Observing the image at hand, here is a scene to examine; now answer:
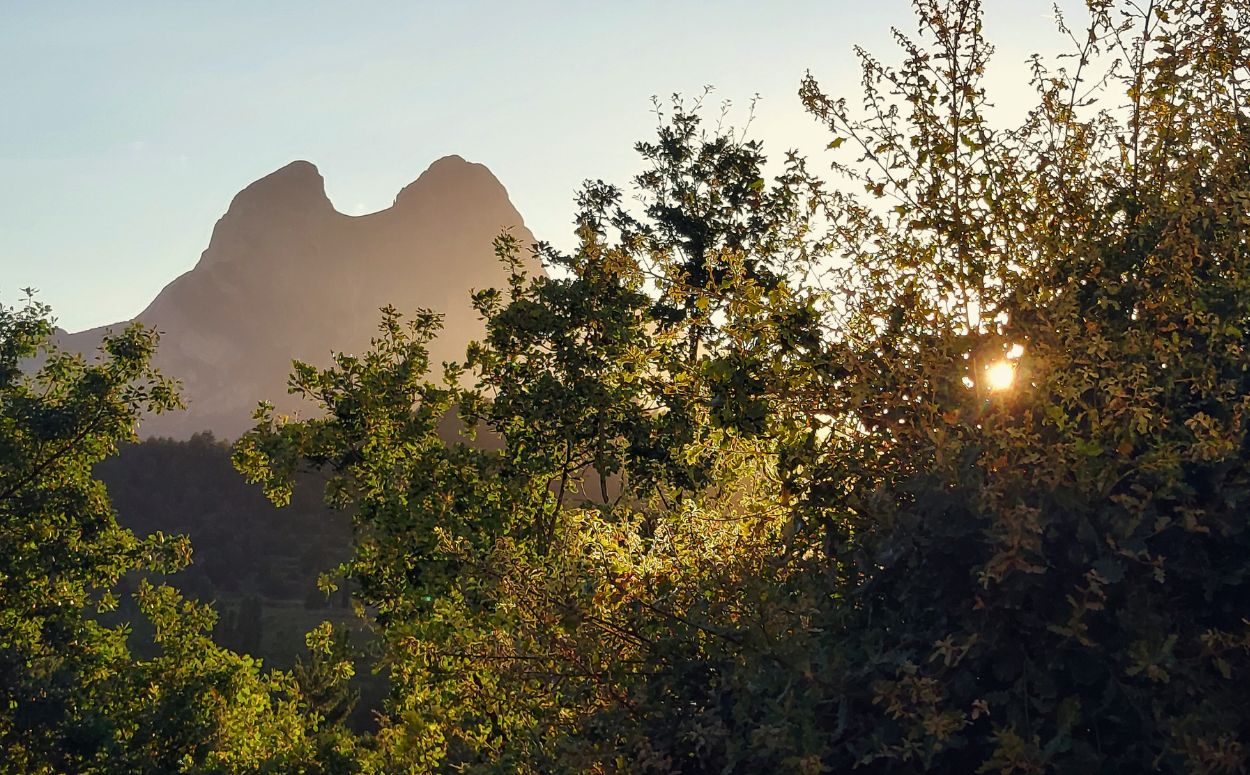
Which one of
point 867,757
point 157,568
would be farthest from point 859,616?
point 157,568

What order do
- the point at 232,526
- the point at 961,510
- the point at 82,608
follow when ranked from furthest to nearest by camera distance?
the point at 232,526 → the point at 82,608 → the point at 961,510

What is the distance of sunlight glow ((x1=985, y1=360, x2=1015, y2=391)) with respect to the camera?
205 inches

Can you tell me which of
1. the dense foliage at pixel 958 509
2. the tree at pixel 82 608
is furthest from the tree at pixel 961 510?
the tree at pixel 82 608

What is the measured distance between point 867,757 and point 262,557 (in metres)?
74.9

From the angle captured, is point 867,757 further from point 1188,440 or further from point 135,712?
point 135,712

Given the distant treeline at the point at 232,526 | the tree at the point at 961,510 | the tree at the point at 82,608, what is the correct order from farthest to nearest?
the distant treeline at the point at 232,526, the tree at the point at 82,608, the tree at the point at 961,510

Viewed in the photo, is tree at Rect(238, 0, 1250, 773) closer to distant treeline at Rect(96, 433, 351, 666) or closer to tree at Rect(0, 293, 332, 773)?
tree at Rect(0, 293, 332, 773)

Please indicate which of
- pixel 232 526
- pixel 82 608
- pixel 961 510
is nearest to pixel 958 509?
pixel 961 510

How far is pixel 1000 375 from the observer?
5.27m

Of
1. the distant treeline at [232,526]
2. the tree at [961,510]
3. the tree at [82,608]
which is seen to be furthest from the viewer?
the distant treeline at [232,526]

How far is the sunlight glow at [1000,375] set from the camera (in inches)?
205

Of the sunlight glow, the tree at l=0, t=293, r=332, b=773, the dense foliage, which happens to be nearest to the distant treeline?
the tree at l=0, t=293, r=332, b=773

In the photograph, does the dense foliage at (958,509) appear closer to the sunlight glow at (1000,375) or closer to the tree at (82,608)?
the sunlight glow at (1000,375)

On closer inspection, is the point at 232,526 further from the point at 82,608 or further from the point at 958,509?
the point at 958,509
